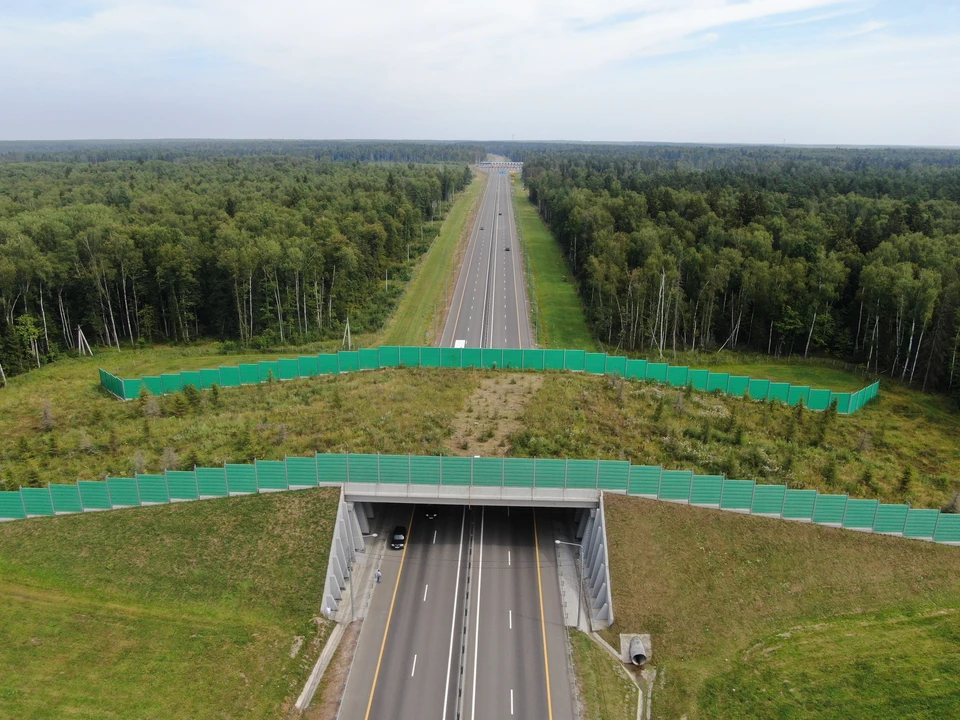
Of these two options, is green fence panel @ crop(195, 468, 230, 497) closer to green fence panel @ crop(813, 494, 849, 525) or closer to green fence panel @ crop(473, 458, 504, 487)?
green fence panel @ crop(473, 458, 504, 487)

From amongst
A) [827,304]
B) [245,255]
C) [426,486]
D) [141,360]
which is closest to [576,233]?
[827,304]

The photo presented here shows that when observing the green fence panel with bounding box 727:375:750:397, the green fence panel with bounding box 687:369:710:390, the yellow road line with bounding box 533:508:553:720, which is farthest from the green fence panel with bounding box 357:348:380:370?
the green fence panel with bounding box 727:375:750:397

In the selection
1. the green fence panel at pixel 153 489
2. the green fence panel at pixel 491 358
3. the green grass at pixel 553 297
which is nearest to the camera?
the green fence panel at pixel 153 489

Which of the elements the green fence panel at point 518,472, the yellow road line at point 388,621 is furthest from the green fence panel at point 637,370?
the yellow road line at point 388,621

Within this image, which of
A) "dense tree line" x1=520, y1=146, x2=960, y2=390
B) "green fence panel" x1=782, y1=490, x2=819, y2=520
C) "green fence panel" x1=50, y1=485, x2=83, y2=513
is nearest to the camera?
"green fence panel" x1=782, y1=490, x2=819, y2=520

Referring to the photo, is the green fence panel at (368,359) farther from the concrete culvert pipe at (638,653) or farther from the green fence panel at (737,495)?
the concrete culvert pipe at (638,653)

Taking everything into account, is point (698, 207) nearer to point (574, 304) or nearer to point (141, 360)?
point (574, 304)

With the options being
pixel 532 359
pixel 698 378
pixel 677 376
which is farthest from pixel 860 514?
pixel 532 359
